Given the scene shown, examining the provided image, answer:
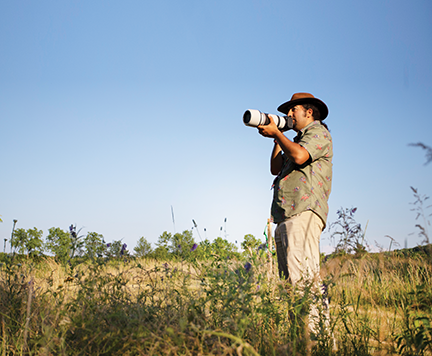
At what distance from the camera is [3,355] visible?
1861mm

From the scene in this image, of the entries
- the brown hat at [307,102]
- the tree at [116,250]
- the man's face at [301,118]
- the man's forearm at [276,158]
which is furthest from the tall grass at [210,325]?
the brown hat at [307,102]

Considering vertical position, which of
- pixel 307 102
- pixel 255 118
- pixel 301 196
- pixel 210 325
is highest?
pixel 307 102

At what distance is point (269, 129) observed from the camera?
2811 mm

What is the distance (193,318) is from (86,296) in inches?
35.5

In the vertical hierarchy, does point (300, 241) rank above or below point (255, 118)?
below

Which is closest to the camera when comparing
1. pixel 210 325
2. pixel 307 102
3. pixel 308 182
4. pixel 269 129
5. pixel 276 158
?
pixel 210 325

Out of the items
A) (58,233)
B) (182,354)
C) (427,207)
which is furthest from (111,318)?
(58,233)

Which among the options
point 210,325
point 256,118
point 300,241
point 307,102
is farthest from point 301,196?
point 210,325

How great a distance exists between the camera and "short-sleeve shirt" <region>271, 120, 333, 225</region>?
8.74 feet

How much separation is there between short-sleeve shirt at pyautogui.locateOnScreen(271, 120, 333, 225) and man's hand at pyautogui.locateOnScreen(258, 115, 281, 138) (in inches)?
9.2

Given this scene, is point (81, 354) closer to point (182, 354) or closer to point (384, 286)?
point (182, 354)

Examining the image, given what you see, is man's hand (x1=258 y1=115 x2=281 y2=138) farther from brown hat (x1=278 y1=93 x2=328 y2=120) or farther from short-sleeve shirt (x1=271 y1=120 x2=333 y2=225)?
brown hat (x1=278 y1=93 x2=328 y2=120)

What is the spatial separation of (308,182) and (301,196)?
0.46 ft

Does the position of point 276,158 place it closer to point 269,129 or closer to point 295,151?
point 269,129
